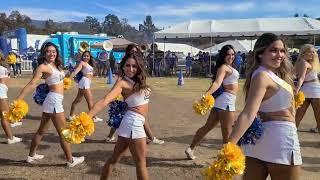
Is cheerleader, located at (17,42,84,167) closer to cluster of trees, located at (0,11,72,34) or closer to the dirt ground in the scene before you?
the dirt ground

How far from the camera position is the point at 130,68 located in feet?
16.4

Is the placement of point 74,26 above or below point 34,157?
above

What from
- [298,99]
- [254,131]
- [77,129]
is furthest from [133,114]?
[298,99]

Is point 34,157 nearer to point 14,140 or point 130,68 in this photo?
point 14,140

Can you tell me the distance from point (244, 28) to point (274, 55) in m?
25.1

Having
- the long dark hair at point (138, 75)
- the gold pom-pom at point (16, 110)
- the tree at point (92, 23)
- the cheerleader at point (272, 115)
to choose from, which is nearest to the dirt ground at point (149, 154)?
the gold pom-pom at point (16, 110)

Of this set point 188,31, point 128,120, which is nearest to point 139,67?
point 128,120

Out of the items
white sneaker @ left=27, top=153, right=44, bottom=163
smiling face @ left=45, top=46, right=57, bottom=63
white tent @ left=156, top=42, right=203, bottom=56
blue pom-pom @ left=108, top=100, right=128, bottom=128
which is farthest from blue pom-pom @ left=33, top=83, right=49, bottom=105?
white tent @ left=156, top=42, right=203, bottom=56

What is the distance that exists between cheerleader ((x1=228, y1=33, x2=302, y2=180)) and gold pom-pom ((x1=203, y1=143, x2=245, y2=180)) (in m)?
0.44

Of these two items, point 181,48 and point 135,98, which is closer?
point 135,98

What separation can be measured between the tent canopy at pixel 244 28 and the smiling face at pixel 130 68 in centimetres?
2317

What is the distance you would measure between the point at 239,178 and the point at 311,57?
313 cm

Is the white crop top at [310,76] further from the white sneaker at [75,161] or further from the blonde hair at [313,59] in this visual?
the white sneaker at [75,161]

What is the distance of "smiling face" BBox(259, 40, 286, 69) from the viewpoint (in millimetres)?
3793
